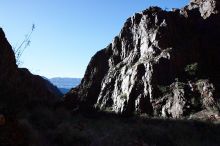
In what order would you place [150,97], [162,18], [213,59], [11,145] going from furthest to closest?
[162,18] → [213,59] → [150,97] → [11,145]

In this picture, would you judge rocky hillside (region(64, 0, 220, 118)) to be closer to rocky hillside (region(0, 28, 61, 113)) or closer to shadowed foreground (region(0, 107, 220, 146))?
rocky hillside (region(0, 28, 61, 113))

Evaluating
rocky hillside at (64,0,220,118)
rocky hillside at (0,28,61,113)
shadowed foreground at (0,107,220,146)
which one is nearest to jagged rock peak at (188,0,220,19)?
rocky hillside at (64,0,220,118)

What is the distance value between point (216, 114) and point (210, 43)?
35.2ft

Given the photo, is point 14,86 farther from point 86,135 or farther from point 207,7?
point 207,7

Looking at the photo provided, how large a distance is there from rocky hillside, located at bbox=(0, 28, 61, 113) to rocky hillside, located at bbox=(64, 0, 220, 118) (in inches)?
148

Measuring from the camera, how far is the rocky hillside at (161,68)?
25625 mm

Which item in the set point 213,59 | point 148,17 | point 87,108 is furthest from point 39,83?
point 213,59

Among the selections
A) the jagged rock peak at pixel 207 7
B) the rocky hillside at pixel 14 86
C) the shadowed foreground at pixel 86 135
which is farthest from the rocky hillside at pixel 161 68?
the shadowed foreground at pixel 86 135

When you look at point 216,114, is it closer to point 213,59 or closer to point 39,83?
point 213,59

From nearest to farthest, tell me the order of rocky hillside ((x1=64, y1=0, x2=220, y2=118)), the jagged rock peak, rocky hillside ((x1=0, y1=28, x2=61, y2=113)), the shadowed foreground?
1. the shadowed foreground
2. rocky hillside ((x1=0, y1=28, x2=61, y2=113))
3. rocky hillside ((x1=64, y1=0, x2=220, y2=118))
4. the jagged rock peak

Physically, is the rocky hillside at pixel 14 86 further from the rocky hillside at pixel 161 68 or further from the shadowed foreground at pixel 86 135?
the rocky hillside at pixel 161 68

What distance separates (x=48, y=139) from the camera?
12.9 metres

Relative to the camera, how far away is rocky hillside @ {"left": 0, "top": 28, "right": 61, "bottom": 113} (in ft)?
48.0

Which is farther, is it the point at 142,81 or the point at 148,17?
the point at 148,17
